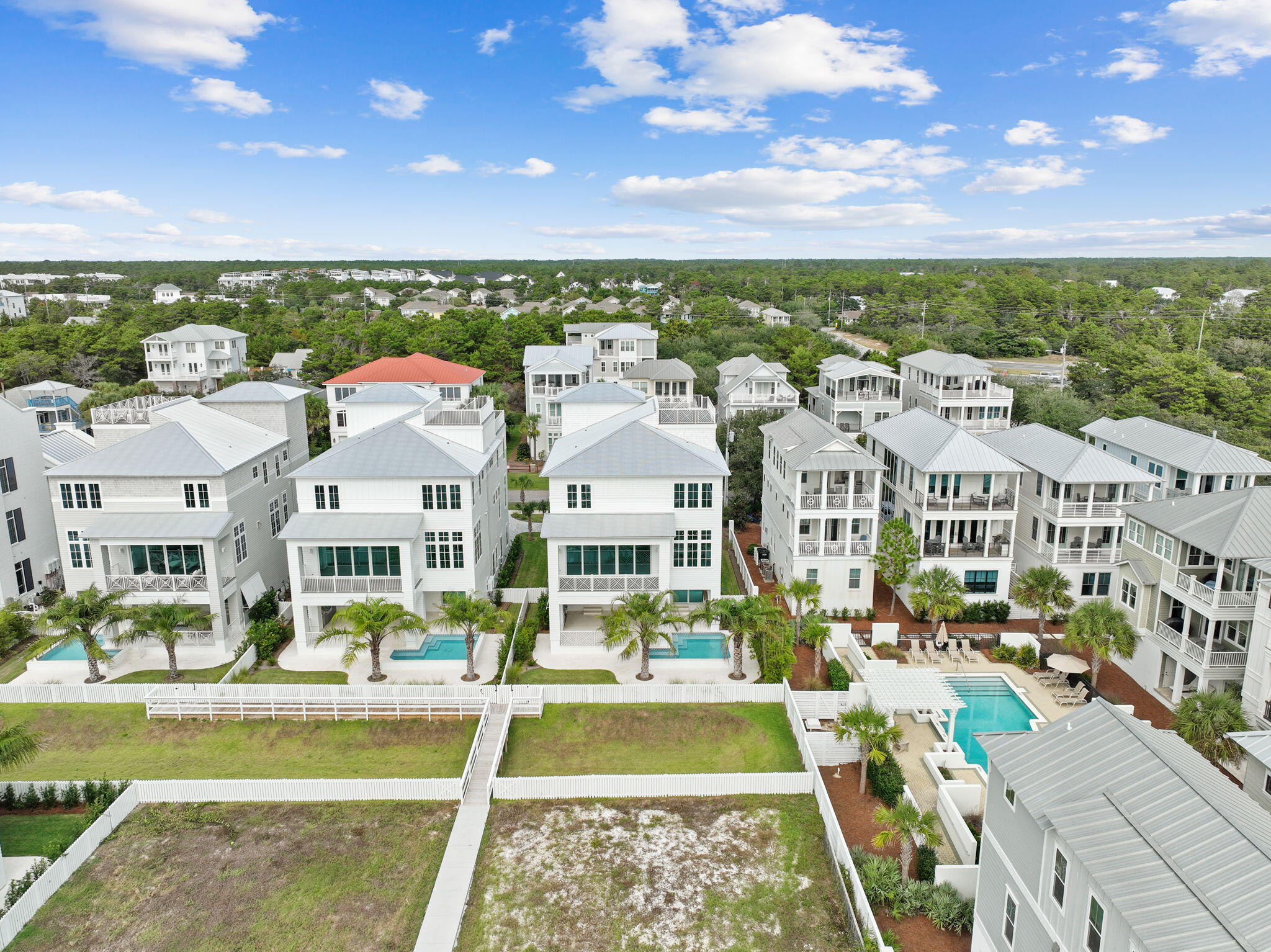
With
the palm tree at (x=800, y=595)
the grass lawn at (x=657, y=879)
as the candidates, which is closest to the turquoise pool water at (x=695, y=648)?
the palm tree at (x=800, y=595)

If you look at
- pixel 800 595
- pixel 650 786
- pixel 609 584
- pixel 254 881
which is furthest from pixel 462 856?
pixel 800 595

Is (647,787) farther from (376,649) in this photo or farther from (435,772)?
(376,649)

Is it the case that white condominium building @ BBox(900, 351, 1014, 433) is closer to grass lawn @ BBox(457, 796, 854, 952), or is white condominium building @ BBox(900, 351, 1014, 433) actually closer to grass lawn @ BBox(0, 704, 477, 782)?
grass lawn @ BBox(457, 796, 854, 952)

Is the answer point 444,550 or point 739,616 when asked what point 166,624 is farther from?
point 739,616

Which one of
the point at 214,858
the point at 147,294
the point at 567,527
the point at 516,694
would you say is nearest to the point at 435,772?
the point at 516,694

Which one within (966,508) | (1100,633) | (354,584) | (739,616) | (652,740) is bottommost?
(652,740)

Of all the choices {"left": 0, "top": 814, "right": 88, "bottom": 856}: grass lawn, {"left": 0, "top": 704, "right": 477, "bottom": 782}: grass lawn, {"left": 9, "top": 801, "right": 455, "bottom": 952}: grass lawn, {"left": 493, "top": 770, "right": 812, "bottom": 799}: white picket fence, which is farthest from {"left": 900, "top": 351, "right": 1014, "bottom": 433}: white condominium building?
{"left": 0, "top": 814, "right": 88, "bottom": 856}: grass lawn

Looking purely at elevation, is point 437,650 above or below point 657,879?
above
